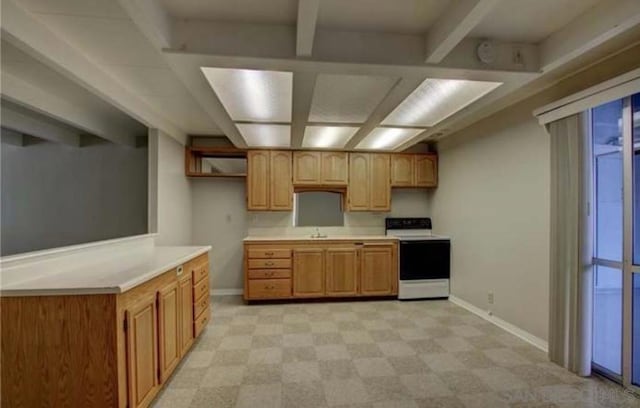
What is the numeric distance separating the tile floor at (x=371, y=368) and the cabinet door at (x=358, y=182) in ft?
5.84

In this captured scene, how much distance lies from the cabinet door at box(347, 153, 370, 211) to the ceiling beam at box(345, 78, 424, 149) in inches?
43.0

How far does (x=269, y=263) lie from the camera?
4.36m

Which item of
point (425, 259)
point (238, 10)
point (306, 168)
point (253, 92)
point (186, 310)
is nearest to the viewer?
point (238, 10)

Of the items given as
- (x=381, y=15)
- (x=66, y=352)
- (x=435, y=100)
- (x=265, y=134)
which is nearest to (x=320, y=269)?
(x=265, y=134)

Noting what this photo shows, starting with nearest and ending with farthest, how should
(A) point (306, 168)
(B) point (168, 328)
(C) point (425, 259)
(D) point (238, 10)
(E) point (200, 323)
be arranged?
(D) point (238, 10) → (B) point (168, 328) → (E) point (200, 323) → (C) point (425, 259) → (A) point (306, 168)

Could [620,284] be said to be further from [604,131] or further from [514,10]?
[514,10]

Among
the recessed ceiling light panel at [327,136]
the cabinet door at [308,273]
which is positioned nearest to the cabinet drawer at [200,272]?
the cabinet door at [308,273]

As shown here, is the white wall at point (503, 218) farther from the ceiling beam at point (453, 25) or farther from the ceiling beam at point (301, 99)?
the ceiling beam at point (301, 99)

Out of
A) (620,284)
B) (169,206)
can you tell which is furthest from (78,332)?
(620,284)

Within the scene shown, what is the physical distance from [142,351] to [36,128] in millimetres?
2808

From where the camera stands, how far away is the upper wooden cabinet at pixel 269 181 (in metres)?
4.61

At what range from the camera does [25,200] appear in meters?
3.59

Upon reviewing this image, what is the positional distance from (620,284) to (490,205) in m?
1.50

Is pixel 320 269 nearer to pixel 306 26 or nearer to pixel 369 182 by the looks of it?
pixel 369 182
